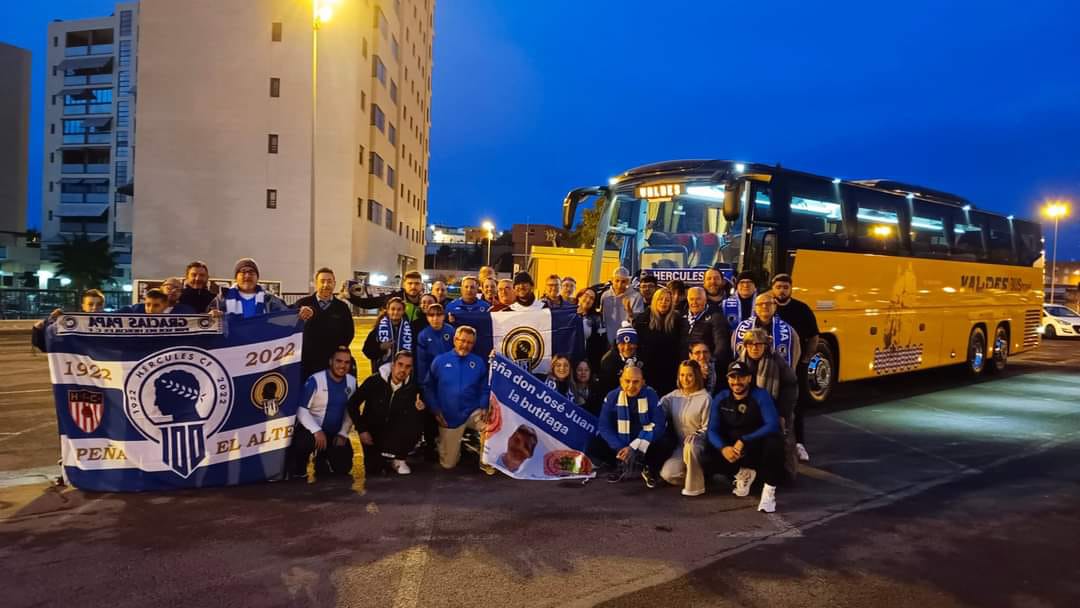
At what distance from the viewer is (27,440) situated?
8016 millimetres

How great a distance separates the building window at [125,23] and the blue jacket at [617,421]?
72.9 meters

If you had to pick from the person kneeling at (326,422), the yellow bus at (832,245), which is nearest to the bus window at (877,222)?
the yellow bus at (832,245)

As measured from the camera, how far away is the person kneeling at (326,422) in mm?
6531

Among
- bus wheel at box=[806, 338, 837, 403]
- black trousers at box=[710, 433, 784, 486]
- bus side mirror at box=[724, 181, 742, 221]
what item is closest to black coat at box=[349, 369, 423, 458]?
black trousers at box=[710, 433, 784, 486]

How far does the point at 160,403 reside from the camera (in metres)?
6.09

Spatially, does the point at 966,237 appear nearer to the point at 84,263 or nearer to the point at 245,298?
the point at 245,298

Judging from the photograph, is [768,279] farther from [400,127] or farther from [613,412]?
[400,127]

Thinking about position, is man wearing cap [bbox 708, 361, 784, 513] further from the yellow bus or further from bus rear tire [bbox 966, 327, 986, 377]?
bus rear tire [bbox 966, 327, 986, 377]

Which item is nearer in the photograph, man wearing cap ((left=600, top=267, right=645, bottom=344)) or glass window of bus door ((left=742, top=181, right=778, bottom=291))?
man wearing cap ((left=600, top=267, right=645, bottom=344))

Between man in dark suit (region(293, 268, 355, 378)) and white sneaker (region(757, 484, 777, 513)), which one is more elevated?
man in dark suit (region(293, 268, 355, 378))

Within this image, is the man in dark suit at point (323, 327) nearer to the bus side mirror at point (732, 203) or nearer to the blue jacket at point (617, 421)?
the blue jacket at point (617, 421)

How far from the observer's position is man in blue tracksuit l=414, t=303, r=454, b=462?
7.26 metres

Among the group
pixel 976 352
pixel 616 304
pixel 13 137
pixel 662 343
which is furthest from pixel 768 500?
pixel 13 137

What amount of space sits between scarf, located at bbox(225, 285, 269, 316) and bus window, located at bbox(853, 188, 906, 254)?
9154mm
